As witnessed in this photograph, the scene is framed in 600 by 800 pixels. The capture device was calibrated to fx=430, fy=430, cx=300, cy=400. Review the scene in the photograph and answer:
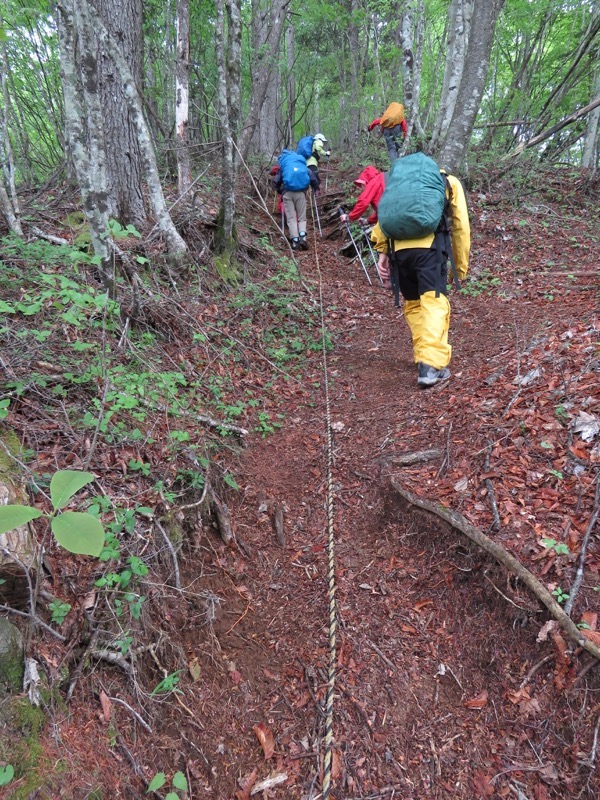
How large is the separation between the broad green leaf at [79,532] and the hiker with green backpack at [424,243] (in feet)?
12.9

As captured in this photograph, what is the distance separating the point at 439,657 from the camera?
7.97 feet

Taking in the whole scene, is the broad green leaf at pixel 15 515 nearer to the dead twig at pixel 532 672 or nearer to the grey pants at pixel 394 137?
the dead twig at pixel 532 672

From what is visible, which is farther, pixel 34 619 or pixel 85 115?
pixel 85 115

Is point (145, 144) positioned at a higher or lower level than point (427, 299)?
higher

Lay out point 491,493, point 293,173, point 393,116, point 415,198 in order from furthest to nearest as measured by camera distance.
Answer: point 393,116
point 293,173
point 415,198
point 491,493

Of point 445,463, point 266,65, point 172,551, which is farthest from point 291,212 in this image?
point 172,551

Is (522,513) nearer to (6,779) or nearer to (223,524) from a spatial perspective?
(223,524)

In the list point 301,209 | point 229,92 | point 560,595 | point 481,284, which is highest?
point 229,92

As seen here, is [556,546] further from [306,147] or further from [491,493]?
[306,147]

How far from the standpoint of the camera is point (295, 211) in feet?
30.4

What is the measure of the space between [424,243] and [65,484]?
4.05 metres

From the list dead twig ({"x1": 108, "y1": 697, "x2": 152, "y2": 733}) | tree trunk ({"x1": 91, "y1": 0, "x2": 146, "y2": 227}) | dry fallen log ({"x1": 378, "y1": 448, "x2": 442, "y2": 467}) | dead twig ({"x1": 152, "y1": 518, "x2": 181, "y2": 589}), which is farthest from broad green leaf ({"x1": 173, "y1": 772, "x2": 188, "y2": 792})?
tree trunk ({"x1": 91, "y1": 0, "x2": 146, "y2": 227})

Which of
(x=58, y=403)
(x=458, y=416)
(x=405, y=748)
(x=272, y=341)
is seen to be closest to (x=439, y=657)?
(x=405, y=748)

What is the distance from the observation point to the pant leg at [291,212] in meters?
9.03
